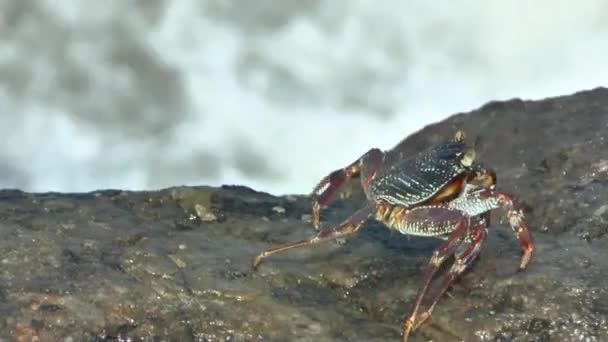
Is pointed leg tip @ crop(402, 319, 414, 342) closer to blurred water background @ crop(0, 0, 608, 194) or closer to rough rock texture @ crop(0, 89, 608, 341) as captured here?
rough rock texture @ crop(0, 89, 608, 341)

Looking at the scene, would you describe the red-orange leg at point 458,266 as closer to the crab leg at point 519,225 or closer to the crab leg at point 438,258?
the crab leg at point 438,258

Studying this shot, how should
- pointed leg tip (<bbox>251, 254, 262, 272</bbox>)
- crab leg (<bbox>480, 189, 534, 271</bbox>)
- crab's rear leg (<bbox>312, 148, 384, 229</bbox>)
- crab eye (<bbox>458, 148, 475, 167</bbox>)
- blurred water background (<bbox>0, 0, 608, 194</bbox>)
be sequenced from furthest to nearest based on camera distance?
blurred water background (<bbox>0, 0, 608, 194</bbox>), crab's rear leg (<bbox>312, 148, 384, 229</bbox>), crab eye (<bbox>458, 148, 475, 167</bbox>), pointed leg tip (<bbox>251, 254, 262, 272</bbox>), crab leg (<bbox>480, 189, 534, 271</bbox>)

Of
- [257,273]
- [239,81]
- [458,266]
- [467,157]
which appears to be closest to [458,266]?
[458,266]

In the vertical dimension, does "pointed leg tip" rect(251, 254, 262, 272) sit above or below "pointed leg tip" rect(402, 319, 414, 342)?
above

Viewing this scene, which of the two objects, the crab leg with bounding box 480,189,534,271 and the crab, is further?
the crab leg with bounding box 480,189,534,271

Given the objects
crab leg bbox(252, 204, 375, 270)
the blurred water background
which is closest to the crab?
crab leg bbox(252, 204, 375, 270)

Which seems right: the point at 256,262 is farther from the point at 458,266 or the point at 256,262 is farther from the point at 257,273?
the point at 458,266

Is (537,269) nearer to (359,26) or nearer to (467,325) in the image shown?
(467,325)
